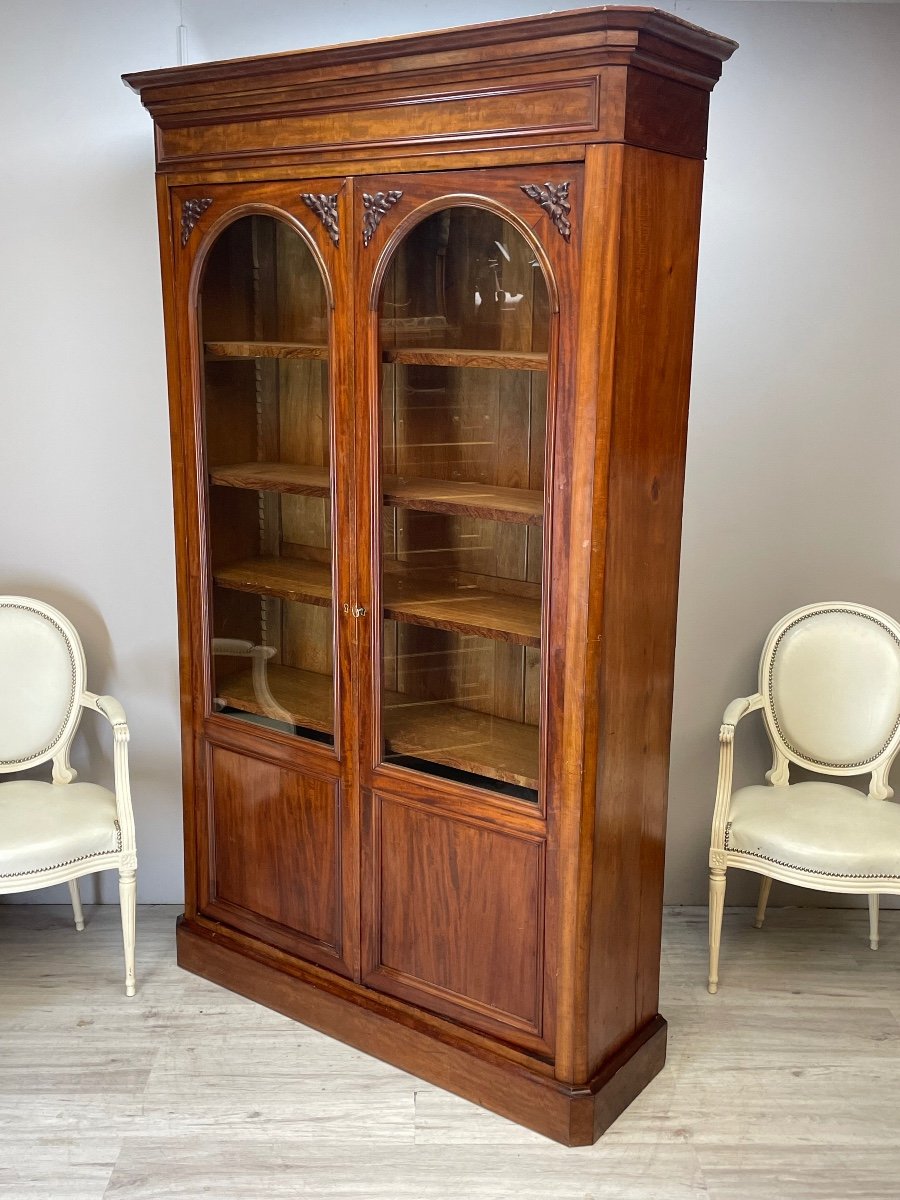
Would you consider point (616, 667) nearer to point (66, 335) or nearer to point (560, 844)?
point (560, 844)

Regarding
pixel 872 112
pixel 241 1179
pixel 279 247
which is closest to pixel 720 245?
pixel 872 112

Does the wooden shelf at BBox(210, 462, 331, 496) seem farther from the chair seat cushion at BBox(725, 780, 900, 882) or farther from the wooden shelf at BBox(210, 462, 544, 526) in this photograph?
the chair seat cushion at BBox(725, 780, 900, 882)

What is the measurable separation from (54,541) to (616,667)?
1823 mm

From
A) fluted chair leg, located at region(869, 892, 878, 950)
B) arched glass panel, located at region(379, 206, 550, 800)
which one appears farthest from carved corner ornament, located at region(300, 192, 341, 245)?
fluted chair leg, located at region(869, 892, 878, 950)

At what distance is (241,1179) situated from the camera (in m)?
2.44

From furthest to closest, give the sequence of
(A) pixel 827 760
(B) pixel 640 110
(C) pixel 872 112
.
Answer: (A) pixel 827 760
(C) pixel 872 112
(B) pixel 640 110

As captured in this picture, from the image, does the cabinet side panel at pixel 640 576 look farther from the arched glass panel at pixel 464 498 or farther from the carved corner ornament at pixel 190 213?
the carved corner ornament at pixel 190 213

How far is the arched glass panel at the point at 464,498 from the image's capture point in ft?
7.91

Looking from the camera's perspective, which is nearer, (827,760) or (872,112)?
(872,112)

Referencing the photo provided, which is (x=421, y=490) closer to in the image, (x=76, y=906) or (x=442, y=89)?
(x=442, y=89)

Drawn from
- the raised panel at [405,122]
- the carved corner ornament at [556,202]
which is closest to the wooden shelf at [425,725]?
the carved corner ornament at [556,202]

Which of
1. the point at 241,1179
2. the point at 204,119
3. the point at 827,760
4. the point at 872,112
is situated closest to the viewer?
the point at 241,1179

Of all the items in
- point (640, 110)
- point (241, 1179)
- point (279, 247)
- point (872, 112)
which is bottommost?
point (241, 1179)

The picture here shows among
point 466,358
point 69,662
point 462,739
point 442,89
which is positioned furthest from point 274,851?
point 442,89
